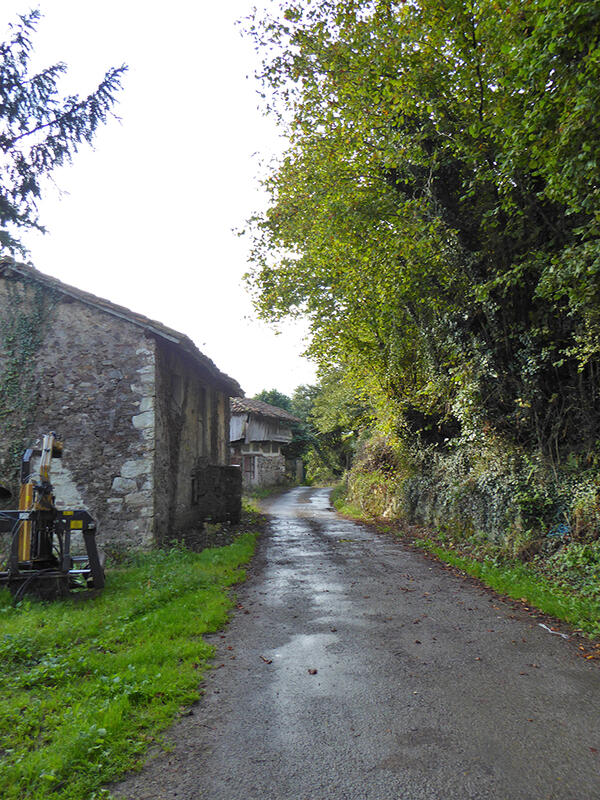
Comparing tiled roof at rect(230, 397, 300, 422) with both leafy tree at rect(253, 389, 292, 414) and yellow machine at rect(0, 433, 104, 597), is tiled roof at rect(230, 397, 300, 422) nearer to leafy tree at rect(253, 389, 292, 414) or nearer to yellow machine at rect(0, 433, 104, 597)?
leafy tree at rect(253, 389, 292, 414)

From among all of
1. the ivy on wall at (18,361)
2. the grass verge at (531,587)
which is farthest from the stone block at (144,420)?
the grass verge at (531,587)

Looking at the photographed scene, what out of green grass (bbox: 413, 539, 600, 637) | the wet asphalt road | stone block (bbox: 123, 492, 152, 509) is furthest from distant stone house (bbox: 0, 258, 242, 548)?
green grass (bbox: 413, 539, 600, 637)

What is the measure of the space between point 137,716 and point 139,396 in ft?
24.0

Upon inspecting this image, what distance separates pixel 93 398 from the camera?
10.2 meters

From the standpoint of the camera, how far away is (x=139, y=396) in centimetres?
1007

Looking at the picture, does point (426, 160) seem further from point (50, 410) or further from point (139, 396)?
point (50, 410)

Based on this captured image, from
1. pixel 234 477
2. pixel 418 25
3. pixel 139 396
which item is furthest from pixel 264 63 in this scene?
pixel 234 477

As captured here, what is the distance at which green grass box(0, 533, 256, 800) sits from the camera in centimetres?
286

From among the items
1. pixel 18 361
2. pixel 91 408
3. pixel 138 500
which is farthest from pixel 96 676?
pixel 18 361

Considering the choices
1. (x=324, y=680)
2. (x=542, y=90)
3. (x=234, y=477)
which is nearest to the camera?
(x=324, y=680)

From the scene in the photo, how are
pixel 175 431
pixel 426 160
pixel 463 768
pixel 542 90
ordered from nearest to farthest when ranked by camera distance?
pixel 463 768
pixel 542 90
pixel 426 160
pixel 175 431

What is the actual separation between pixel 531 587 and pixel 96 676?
5.44 meters

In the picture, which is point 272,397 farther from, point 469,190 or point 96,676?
point 96,676

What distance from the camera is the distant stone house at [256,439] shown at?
100 feet
